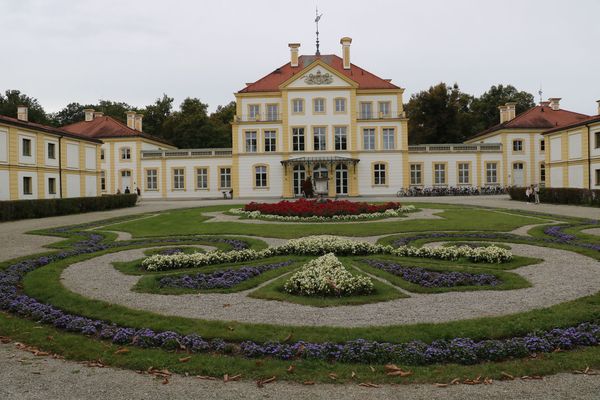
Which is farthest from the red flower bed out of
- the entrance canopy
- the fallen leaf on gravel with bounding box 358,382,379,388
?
the entrance canopy

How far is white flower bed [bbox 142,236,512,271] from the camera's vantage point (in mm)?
11164

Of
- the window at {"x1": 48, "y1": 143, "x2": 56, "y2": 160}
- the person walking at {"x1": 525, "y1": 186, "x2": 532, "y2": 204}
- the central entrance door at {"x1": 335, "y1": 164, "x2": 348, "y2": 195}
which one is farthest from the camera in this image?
the central entrance door at {"x1": 335, "y1": 164, "x2": 348, "y2": 195}

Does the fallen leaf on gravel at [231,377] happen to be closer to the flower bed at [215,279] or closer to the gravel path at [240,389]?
→ the gravel path at [240,389]

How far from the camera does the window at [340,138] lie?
50.6 meters

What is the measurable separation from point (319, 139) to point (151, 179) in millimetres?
18523

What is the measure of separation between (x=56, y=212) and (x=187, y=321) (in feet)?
86.3

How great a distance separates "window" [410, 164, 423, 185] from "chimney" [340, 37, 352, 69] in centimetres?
1331

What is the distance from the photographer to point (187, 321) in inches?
272

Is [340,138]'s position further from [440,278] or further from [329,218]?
[440,278]

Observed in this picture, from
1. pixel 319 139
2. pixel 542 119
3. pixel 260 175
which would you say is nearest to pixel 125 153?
pixel 260 175

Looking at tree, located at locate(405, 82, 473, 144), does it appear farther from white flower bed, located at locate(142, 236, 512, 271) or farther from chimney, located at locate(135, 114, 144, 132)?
white flower bed, located at locate(142, 236, 512, 271)

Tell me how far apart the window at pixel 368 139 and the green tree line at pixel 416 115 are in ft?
55.0

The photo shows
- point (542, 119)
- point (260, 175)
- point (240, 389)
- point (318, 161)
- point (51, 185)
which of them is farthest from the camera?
point (542, 119)

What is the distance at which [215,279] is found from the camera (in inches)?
380
